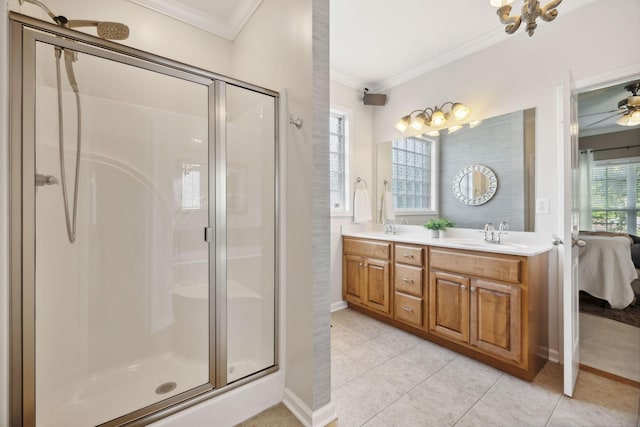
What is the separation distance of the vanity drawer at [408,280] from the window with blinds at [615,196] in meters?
4.33

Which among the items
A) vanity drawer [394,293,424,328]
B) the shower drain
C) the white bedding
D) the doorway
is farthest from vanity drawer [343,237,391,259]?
the white bedding

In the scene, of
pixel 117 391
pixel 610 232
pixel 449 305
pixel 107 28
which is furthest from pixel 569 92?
pixel 610 232

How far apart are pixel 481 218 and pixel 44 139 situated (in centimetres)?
301

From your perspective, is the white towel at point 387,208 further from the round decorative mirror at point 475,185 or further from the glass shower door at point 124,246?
the glass shower door at point 124,246

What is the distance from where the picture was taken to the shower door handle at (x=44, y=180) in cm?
110

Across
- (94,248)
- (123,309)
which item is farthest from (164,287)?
(94,248)

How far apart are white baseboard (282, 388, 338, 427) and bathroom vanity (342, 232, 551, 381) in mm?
Result: 1180

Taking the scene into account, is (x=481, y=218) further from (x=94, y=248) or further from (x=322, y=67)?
(x=94, y=248)

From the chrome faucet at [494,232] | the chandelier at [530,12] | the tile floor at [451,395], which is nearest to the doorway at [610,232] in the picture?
the tile floor at [451,395]

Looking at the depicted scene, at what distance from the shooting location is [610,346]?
2127 millimetres

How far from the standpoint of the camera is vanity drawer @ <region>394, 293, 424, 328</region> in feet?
7.64

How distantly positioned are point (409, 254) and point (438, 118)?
139cm

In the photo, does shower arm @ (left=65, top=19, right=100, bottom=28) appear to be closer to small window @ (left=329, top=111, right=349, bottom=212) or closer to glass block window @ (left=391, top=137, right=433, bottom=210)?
small window @ (left=329, top=111, right=349, bottom=212)

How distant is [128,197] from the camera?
5.40 feet
